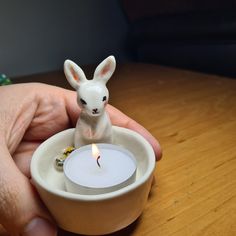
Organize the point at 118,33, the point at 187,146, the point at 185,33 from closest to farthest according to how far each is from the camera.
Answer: the point at 187,146, the point at 185,33, the point at 118,33

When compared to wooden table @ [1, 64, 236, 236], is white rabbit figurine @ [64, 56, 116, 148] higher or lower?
higher

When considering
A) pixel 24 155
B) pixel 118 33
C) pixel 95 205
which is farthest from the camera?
pixel 118 33

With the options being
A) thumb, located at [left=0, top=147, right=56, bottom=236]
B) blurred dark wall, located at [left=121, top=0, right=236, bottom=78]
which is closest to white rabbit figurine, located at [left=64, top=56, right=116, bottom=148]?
thumb, located at [left=0, top=147, right=56, bottom=236]

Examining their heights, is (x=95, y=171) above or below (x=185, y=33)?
above

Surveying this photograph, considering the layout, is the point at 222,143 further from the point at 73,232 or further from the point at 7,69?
the point at 7,69

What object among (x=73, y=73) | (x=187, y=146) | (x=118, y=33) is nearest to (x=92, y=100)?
(x=73, y=73)

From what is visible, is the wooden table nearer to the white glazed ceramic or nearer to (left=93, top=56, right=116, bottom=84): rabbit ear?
the white glazed ceramic

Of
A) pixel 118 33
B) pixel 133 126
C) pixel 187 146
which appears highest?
pixel 133 126

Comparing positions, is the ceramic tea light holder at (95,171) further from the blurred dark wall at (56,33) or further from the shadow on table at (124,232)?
the blurred dark wall at (56,33)

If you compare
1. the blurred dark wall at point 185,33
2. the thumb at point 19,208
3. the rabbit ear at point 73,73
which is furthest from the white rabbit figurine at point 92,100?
the blurred dark wall at point 185,33

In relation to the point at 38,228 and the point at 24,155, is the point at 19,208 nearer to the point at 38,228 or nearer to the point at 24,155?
the point at 38,228
